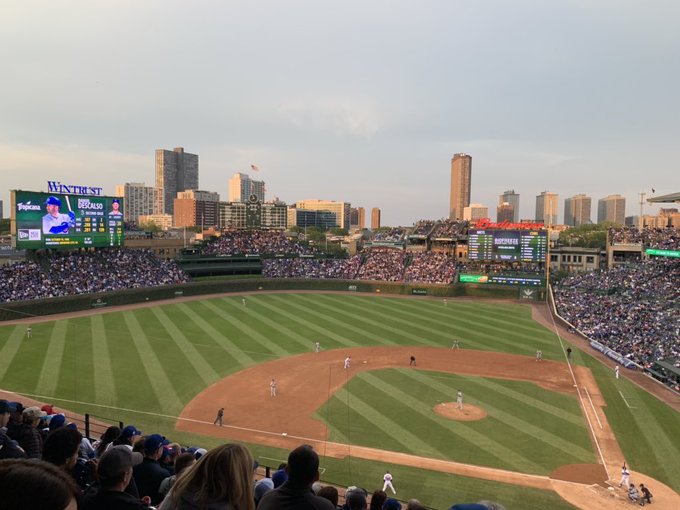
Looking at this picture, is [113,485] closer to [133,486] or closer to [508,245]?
[133,486]

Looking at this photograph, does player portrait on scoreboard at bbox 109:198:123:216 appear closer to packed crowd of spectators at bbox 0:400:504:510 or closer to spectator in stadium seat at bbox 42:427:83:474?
packed crowd of spectators at bbox 0:400:504:510

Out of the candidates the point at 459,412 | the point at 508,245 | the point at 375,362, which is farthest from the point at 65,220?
the point at 508,245

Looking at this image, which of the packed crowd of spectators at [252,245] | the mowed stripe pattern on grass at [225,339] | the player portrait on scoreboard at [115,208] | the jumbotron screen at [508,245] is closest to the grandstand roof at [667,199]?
the jumbotron screen at [508,245]

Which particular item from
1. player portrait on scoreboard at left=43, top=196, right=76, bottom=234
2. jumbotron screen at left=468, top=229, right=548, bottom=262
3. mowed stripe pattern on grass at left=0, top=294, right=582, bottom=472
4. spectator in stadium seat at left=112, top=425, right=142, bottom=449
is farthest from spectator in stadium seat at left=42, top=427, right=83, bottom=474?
jumbotron screen at left=468, top=229, right=548, bottom=262

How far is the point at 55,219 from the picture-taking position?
49.2 m

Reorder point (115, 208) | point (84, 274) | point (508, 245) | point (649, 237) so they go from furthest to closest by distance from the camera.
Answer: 1. point (649, 237)
2. point (508, 245)
3. point (115, 208)
4. point (84, 274)

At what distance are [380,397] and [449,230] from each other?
198 ft

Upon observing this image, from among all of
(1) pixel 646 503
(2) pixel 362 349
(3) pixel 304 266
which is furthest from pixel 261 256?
(1) pixel 646 503

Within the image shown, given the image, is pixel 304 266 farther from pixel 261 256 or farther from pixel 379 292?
pixel 379 292

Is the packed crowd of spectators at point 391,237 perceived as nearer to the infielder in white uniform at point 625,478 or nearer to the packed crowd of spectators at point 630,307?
the packed crowd of spectators at point 630,307

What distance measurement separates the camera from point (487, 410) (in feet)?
78.6

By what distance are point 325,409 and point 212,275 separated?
155 ft

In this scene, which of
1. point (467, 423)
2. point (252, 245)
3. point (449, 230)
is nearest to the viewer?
point (467, 423)

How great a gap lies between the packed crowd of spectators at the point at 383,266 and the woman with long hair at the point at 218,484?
64.6 m
